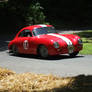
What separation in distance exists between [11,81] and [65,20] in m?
40.5

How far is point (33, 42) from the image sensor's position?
13445 millimetres

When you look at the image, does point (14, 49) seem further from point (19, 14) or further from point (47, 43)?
point (19, 14)

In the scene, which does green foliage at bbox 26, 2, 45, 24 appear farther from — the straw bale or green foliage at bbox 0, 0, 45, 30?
the straw bale

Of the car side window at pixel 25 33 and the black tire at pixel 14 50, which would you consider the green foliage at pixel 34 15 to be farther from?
the car side window at pixel 25 33

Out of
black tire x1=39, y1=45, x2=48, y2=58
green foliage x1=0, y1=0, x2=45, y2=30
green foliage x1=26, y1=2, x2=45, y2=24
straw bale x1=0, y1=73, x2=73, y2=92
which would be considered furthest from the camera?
Result: green foliage x1=26, y1=2, x2=45, y2=24

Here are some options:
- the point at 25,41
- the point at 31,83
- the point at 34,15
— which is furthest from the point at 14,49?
the point at 34,15

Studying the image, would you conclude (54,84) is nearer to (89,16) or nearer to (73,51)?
(73,51)

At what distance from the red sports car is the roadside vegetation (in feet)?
18.8

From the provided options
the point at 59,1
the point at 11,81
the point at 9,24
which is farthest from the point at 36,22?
the point at 11,81

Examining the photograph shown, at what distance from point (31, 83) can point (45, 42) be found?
22.0ft

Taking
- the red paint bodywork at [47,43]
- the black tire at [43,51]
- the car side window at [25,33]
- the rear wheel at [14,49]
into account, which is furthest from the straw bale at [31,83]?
the rear wheel at [14,49]

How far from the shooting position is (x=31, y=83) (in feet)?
20.1

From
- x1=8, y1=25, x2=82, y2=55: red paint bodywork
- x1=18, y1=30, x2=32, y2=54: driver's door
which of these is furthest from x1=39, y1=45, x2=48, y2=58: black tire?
x1=18, y1=30, x2=32, y2=54: driver's door

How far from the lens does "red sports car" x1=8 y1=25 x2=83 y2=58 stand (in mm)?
12617
